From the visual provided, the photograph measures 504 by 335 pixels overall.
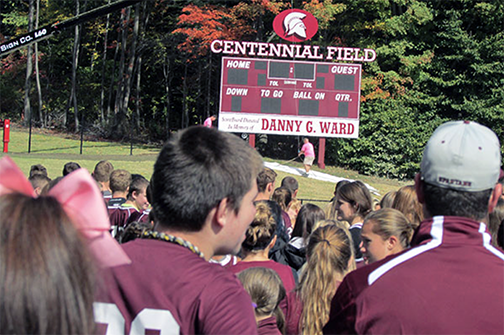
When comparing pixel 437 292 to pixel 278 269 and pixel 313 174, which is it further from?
pixel 313 174

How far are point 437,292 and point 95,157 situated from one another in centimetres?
2083

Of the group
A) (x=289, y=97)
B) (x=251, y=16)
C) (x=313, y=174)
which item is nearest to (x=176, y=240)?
(x=289, y=97)

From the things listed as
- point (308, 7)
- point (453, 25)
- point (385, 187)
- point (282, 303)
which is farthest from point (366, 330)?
point (453, 25)

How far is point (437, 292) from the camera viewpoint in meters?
1.97

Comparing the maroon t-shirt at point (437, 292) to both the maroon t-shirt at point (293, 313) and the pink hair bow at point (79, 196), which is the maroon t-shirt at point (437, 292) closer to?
the pink hair bow at point (79, 196)

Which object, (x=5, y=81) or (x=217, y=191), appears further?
(x=5, y=81)

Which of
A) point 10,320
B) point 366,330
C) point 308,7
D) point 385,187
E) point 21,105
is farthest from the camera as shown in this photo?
point 21,105

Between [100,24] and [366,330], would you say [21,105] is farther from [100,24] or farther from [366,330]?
[366,330]

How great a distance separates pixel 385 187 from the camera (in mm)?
24078

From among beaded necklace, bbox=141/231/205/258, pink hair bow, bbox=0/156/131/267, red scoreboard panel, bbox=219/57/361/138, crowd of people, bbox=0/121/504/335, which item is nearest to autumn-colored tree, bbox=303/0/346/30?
red scoreboard panel, bbox=219/57/361/138

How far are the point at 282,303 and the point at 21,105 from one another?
38.4 metres

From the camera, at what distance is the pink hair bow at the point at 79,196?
1425mm

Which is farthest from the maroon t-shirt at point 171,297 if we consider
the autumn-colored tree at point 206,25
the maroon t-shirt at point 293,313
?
the autumn-colored tree at point 206,25

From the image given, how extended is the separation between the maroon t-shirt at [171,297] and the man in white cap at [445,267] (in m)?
0.40
